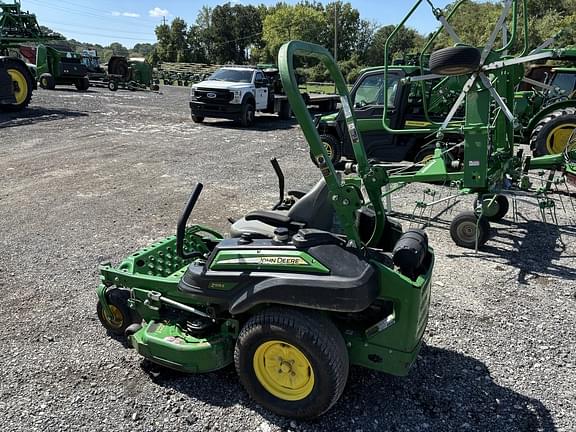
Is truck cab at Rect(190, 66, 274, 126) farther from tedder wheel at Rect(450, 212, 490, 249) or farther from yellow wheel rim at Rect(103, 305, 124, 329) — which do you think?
yellow wheel rim at Rect(103, 305, 124, 329)

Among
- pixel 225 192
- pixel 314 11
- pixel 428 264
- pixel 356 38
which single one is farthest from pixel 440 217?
pixel 314 11

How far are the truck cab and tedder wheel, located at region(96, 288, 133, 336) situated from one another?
12.0 meters

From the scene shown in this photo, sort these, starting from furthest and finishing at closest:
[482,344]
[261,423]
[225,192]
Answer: [225,192], [482,344], [261,423]

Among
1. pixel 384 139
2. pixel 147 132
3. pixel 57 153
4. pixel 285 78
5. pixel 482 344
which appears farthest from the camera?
pixel 147 132

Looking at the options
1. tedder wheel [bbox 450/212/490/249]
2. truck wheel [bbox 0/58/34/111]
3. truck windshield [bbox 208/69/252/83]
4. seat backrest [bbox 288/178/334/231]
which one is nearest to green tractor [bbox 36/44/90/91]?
truck wheel [bbox 0/58/34/111]

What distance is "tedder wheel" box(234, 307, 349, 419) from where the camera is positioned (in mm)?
2654

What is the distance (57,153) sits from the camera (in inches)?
407

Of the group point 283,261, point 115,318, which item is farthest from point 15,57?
point 283,261

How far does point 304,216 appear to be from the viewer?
10.1ft

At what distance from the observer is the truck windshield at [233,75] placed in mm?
16203

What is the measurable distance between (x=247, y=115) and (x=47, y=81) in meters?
12.8

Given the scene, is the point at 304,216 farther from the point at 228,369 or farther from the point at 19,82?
the point at 19,82

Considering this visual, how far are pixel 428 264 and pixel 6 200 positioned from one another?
653 cm

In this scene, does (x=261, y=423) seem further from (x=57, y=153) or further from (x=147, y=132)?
(x=147, y=132)
